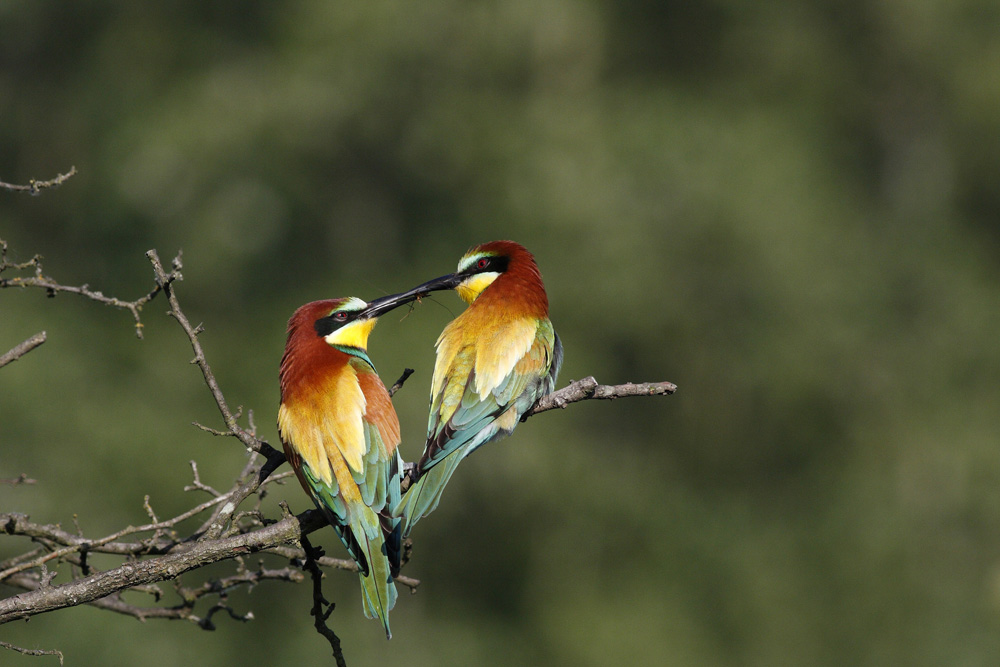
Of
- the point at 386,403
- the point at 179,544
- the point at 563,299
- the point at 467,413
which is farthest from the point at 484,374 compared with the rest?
the point at 563,299

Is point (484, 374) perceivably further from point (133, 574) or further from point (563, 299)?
point (563, 299)

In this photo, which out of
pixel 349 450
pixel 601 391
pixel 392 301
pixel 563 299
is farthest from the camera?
pixel 563 299

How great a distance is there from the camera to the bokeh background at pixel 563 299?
7.67 m

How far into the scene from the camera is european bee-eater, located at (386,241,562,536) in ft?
8.47

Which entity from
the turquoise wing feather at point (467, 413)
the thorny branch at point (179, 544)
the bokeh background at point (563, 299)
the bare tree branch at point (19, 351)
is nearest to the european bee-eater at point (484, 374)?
the turquoise wing feather at point (467, 413)

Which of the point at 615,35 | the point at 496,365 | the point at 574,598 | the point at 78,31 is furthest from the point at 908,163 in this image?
the point at 496,365

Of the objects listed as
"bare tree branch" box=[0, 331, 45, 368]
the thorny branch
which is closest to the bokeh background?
the thorny branch

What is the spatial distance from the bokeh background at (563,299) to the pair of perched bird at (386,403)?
403cm

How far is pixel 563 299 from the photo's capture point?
8.09 m

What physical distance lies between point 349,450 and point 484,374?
1.47 feet

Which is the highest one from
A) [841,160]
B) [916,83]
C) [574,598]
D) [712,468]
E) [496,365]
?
[916,83]

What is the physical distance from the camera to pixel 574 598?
902 cm

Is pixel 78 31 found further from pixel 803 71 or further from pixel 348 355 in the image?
pixel 348 355

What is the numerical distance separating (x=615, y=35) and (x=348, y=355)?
26.3 ft
